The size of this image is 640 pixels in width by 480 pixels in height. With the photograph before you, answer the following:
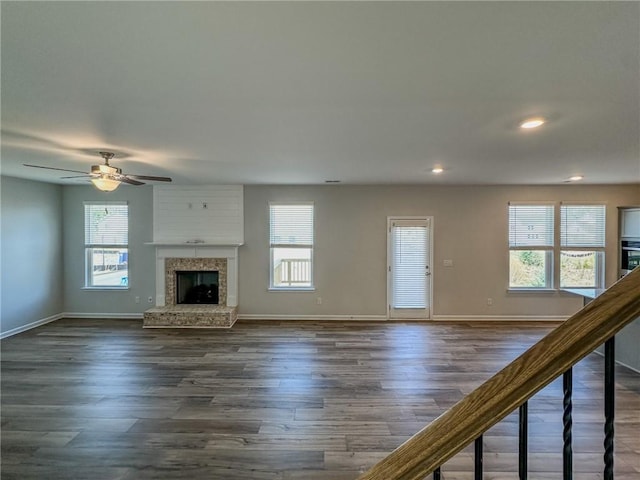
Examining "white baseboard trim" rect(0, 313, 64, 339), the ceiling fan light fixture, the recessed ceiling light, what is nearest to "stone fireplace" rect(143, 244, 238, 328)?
"white baseboard trim" rect(0, 313, 64, 339)

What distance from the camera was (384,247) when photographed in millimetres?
6176

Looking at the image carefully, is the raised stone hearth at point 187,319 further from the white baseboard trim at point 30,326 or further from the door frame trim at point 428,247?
the door frame trim at point 428,247

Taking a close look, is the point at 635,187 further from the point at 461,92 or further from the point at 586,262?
the point at 461,92

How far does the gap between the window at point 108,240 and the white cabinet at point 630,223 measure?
374 inches

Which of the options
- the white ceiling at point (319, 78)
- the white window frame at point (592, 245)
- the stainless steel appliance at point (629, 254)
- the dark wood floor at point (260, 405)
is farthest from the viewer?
the white window frame at point (592, 245)

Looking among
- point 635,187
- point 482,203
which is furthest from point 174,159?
point 635,187

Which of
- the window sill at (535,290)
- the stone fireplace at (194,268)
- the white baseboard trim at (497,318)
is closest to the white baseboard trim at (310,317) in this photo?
the stone fireplace at (194,268)

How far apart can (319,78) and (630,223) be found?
6.97 m

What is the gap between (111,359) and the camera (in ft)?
14.0

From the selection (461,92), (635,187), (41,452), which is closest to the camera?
(461,92)

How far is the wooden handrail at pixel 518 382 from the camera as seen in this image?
565 millimetres

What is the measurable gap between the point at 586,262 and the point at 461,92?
603cm

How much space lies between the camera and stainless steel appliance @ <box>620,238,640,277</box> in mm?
5645

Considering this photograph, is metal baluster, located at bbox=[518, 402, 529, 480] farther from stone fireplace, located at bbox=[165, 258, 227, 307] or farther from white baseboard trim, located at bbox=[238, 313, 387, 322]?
stone fireplace, located at bbox=[165, 258, 227, 307]
